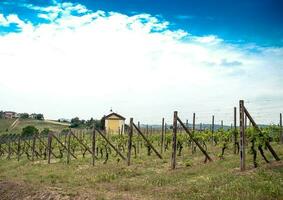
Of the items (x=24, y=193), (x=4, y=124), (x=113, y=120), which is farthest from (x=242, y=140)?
(x=4, y=124)

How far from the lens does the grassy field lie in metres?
12.9

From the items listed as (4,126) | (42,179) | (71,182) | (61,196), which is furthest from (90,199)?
(4,126)

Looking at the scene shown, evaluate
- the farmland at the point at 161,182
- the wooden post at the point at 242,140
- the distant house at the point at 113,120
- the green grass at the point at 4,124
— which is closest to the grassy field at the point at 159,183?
the farmland at the point at 161,182

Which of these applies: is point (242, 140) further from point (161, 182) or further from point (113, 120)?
point (113, 120)

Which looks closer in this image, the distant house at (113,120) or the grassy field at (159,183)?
the grassy field at (159,183)

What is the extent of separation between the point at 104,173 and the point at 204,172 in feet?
16.8

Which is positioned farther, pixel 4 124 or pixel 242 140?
pixel 4 124

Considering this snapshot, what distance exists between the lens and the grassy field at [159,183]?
1291cm

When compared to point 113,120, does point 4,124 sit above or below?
below

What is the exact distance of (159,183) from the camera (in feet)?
52.6

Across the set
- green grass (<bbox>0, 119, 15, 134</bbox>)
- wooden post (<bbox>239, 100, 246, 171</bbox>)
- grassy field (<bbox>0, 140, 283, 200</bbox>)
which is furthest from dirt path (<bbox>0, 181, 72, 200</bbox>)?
green grass (<bbox>0, 119, 15, 134</bbox>)

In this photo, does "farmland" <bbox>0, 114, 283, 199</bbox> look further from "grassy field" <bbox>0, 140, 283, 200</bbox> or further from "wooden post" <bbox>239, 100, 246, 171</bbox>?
"wooden post" <bbox>239, 100, 246, 171</bbox>

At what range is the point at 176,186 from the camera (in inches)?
593

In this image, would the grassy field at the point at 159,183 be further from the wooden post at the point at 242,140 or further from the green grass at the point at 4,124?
the green grass at the point at 4,124
